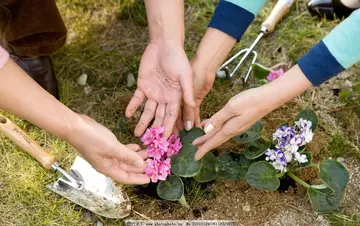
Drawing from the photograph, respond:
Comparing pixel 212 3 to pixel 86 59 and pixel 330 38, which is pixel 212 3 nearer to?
pixel 86 59

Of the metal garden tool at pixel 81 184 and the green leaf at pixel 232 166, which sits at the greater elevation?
the green leaf at pixel 232 166

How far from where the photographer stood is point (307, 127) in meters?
1.76

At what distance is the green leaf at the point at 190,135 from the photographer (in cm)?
179

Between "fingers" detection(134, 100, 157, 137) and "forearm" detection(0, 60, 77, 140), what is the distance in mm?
313

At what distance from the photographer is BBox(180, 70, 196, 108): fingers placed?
5.60ft

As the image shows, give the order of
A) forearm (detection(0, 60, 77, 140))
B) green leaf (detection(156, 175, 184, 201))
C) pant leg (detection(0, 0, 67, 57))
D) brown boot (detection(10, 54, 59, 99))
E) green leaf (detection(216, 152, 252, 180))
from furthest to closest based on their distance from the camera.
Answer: brown boot (detection(10, 54, 59, 99)), pant leg (detection(0, 0, 67, 57)), green leaf (detection(216, 152, 252, 180)), green leaf (detection(156, 175, 184, 201)), forearm (detection(0, 60, 77, 140))

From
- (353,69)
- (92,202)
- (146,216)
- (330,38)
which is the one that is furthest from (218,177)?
(353,69)

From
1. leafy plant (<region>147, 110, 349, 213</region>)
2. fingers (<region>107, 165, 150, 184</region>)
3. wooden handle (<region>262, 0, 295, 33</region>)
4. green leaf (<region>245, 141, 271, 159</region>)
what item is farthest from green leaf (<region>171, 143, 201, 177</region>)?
wooden handle (<region>262, 0, 295, 33</region>)

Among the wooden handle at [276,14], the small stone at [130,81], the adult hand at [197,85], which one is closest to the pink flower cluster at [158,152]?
the adult hand at [197,85]

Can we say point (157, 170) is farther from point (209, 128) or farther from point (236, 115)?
point (236, 115)

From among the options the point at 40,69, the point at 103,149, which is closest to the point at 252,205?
the point at 103,149

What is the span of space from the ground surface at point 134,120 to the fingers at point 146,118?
254 mm

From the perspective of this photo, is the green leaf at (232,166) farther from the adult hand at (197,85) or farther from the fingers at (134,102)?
the fingers at (134,102)

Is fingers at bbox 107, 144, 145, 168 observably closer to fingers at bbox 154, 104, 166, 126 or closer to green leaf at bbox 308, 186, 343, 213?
fingers at bbox 154, 104, 166, 126
